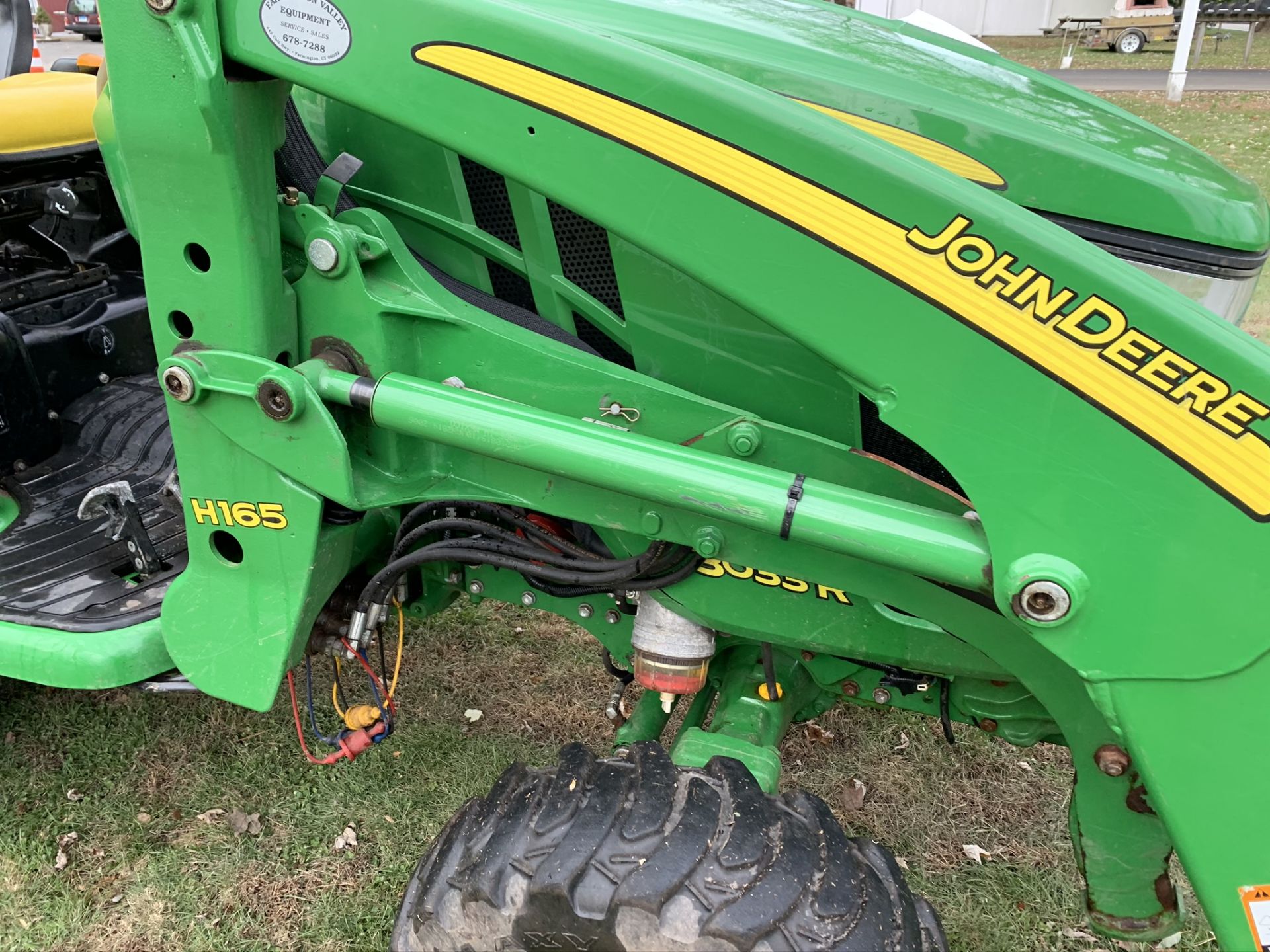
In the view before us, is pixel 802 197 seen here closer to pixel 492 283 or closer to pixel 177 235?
pixel 492 283

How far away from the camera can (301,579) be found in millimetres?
1950

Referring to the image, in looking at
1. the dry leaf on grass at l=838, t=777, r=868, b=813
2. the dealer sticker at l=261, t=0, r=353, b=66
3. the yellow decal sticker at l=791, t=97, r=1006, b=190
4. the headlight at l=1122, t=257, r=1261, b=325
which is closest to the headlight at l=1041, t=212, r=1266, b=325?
the headlight at l=1122, t=257, r=1261, b=325

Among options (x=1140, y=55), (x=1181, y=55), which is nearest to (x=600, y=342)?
(x=1181, y=55)

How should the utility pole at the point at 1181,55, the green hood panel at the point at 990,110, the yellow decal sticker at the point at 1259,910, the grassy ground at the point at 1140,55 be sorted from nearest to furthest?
1. the yellow decal sticker at the point at 1259,910
2. the green hood panel at the point at 990,110
3. the utility pole at the point at 1181,55
4. the grassy ground at the point at 1140,55

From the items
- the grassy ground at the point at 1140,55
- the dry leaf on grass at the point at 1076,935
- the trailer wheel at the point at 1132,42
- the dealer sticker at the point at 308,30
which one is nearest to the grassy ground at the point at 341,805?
the dry leaf on grass at the point at 1076,935

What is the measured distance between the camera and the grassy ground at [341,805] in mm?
2562

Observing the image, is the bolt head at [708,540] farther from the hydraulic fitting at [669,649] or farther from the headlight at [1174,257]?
the headlight at [1174,257]

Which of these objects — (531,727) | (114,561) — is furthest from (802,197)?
(531,727)

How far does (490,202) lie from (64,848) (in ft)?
6.59

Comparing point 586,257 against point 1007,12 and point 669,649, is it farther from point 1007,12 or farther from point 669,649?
point 1007,12

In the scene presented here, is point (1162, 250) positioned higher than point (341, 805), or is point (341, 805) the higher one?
point (1162, 250)

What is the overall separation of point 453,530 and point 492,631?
1621mm

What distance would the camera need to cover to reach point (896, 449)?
1.97 meters

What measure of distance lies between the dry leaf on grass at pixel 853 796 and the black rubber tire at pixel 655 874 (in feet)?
4.25
